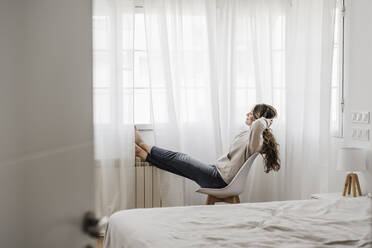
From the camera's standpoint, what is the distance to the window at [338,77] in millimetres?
4012

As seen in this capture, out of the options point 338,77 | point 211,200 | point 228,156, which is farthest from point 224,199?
point 338,77

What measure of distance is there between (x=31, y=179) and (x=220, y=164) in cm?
348

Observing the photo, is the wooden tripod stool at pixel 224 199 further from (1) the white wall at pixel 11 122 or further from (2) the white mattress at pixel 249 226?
(1) the white wall at pixel 11 122

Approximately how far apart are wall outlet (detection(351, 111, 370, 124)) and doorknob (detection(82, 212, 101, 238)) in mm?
3569

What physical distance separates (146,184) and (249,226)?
1.88 metres

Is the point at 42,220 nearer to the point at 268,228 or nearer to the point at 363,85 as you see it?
the point at 268,228

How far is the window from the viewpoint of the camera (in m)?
4.01

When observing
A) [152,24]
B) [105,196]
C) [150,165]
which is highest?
[152,24]

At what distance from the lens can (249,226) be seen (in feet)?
7.70

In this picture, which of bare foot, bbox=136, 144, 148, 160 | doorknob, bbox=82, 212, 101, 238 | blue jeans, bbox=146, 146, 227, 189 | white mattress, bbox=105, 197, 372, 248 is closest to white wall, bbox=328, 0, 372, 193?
white mattress, bbox=105, 197, 372, 248

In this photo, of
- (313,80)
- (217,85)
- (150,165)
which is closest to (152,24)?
(217,85)

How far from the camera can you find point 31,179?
37 cm

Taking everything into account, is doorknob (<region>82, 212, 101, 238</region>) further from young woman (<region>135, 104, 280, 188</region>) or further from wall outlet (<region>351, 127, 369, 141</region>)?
wall outlet (<region>351, 127, 369, 141</region>)

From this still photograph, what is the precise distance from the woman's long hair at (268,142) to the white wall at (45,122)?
3290 mm
